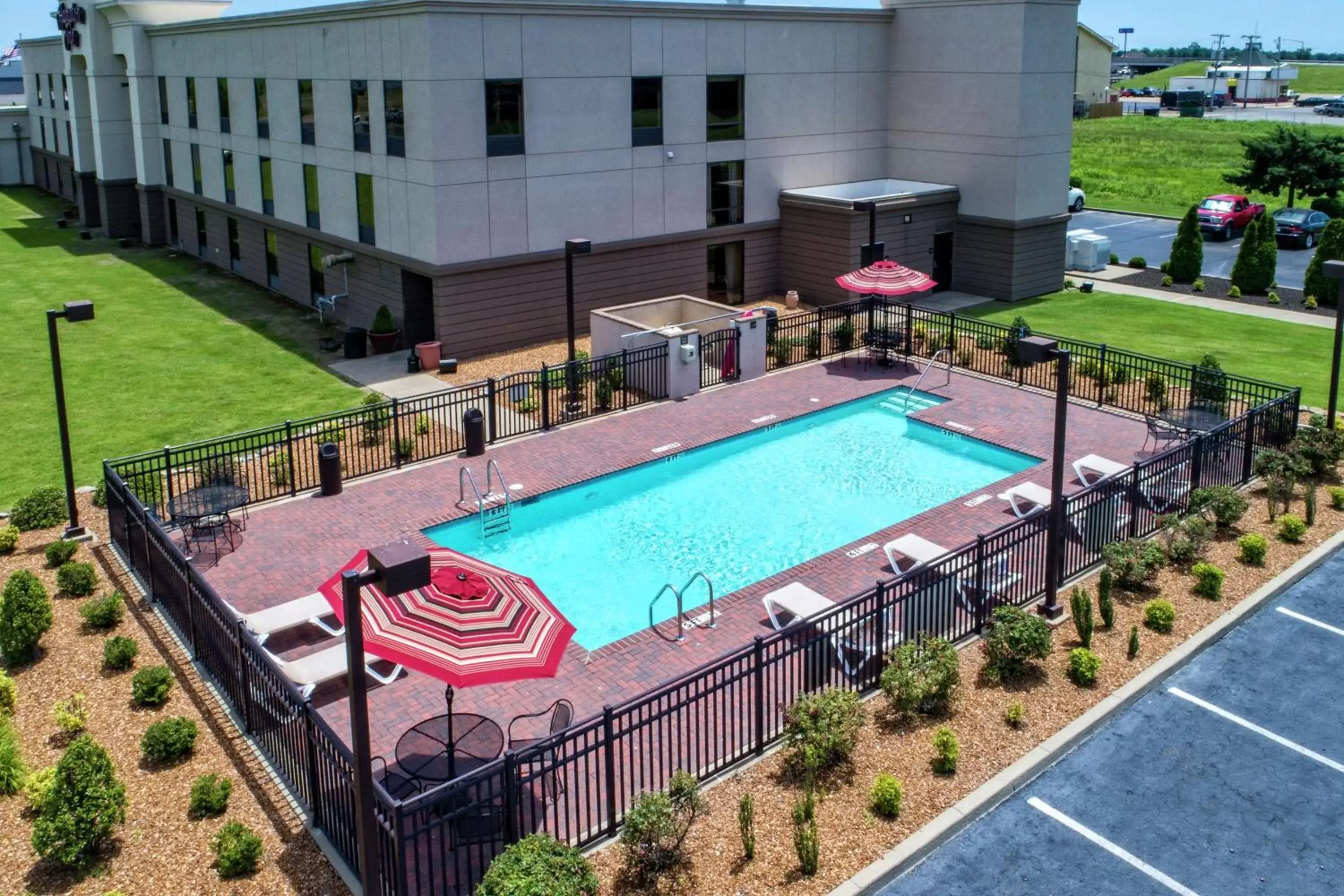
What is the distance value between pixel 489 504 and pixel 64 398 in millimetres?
7081

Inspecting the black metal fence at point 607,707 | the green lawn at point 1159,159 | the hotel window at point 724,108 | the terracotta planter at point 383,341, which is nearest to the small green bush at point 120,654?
the black metal fence at point 607,707

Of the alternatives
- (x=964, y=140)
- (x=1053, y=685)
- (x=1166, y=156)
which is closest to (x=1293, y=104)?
(x=1166, y=156)

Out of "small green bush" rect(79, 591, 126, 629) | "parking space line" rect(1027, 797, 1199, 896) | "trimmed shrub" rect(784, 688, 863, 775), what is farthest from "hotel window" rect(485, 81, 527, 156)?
"parking space line" rect(1027, 797, 1199, 896)

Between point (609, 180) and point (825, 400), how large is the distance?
933 centimetres

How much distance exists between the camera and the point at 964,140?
117 feet

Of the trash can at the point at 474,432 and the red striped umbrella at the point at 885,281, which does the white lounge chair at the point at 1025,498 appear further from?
the trash can at the point at 474,432

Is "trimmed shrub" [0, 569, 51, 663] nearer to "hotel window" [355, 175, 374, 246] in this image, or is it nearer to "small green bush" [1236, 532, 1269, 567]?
"small green bush" [1236, 532, 1269, 567]

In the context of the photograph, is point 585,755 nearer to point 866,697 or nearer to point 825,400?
point 866,697

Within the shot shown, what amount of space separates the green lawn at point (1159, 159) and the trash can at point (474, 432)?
44178 mm

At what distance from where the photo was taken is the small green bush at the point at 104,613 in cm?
1597

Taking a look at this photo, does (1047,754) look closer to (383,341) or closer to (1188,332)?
(383,341)

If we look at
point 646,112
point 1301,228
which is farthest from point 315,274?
point 1301,228

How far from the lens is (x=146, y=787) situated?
40.9 feet

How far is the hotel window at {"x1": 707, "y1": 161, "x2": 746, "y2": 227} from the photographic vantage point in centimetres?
3403
